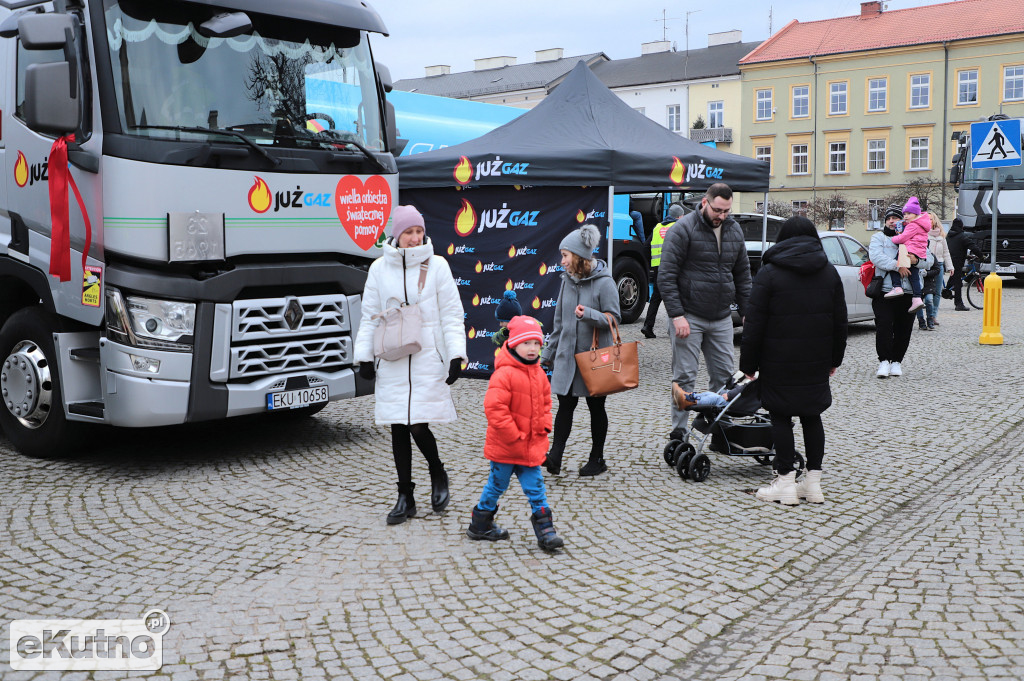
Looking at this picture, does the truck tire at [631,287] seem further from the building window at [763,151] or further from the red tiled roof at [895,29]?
the building window at [763,151]

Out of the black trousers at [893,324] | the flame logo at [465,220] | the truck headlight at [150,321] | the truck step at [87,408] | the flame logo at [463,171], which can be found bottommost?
the truck step at [87,408]

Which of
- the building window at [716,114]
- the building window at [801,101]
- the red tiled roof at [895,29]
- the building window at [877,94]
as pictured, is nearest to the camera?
the red tiled roof at [895,29]

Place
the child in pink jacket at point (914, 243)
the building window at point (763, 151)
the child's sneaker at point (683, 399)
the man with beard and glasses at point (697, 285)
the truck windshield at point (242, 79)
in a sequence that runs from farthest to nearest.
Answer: the building window at point (763, 151), the child in pink jacket at point (914, 243), the man with beard and glasses at point (697, 285), the child's sneaker at point (683, 399), the truck windshield at point (242, 79)

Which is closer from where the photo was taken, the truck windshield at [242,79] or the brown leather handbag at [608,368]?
the truck windshield at [242,79]

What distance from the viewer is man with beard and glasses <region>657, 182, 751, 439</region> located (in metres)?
7.07

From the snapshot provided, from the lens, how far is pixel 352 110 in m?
7.45

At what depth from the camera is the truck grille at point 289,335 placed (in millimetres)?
6695

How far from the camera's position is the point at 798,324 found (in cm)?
592

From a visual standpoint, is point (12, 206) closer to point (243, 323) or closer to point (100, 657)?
point (243, 323)

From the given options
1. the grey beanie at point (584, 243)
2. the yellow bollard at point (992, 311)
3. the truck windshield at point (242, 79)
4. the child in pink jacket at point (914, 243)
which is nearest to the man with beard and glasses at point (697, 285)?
the grey beanie at point (584, 243)

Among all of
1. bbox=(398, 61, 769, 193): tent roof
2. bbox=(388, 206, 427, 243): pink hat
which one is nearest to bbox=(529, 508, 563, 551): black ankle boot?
bbox=(388, 206, 427, 243): pink hat

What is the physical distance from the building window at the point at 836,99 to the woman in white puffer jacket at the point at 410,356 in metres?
58.7

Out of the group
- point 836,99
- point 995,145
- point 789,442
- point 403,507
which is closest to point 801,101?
point 836,99

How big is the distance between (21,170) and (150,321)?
162 cm
